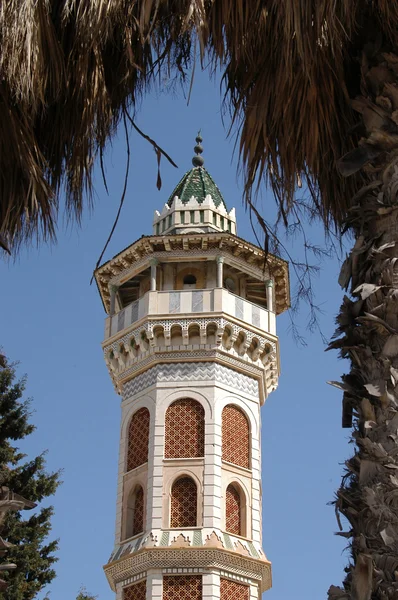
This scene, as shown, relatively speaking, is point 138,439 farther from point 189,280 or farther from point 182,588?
point 189,280

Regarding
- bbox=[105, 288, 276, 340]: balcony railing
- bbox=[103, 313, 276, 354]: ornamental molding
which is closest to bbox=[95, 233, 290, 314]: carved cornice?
bbox=[105, 288, 276, 340]: balcony railing

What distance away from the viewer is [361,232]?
13.6 ft

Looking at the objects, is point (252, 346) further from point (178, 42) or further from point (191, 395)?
point (178, 42)

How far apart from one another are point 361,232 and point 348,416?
73 cm

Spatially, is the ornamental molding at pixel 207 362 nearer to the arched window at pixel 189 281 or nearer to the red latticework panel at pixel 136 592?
the arched window at pixel 189 281

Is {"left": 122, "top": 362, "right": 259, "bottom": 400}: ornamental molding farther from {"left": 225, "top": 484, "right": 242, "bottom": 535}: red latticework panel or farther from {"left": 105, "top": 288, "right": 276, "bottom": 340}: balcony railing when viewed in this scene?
{"left": 225, "top": 484, "right": 242, "bottom": 535}: red latticework panel

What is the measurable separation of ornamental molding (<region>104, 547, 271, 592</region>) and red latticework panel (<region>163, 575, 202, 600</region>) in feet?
0.83

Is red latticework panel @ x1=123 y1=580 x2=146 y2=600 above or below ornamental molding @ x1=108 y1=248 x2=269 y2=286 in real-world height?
below

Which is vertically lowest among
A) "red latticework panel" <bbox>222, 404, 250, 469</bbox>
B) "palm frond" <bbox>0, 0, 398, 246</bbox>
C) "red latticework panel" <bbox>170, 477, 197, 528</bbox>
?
"palm frond" <bbox>0, 0, 398, 246</bbox>

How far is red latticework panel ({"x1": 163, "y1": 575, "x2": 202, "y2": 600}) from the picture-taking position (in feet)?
79.6

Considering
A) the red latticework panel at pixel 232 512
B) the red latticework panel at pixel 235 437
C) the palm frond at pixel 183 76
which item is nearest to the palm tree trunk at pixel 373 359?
the palm frond at pixel 183 76

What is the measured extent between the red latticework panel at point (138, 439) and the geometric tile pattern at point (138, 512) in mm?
632

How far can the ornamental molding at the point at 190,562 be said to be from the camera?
959 inches

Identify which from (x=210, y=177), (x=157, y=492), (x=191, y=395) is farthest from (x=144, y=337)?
(x=210, y=177)
